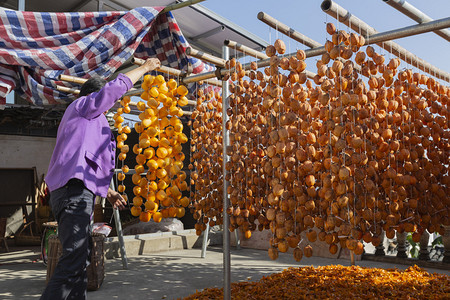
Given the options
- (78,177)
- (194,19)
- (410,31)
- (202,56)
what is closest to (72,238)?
(78,177)

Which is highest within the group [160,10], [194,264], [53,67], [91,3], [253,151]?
[91,3]

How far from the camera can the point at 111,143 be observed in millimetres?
2695

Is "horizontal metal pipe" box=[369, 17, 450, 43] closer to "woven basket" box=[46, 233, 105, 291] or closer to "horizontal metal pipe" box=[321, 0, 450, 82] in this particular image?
"horizontal metal pipe" box=[321, 0, 450, 82]

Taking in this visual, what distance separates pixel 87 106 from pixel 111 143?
0.33 m

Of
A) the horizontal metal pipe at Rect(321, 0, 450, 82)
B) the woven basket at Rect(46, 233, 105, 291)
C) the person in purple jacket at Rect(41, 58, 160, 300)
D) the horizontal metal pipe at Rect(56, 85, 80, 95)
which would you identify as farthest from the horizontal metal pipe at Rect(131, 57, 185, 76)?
the woven basket at Rect(46, 233, 105, 291)

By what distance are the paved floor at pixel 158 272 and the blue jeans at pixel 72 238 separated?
1332 mm

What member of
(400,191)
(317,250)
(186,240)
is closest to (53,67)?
(400,191)

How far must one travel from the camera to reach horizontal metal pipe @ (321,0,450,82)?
7.41ft

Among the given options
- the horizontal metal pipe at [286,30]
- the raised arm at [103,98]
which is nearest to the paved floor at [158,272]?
the raised arm at [103,98]

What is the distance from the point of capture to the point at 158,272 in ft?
15.2

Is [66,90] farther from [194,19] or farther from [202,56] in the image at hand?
[194,19]

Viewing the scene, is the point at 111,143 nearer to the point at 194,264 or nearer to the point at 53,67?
the point at 53,67

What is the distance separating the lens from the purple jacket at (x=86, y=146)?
94.6 inches

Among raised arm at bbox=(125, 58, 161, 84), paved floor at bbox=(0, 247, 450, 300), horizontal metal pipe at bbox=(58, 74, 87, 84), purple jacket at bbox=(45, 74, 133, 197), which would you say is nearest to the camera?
purple jacket at bbox=(45, 74, 133, 197)
